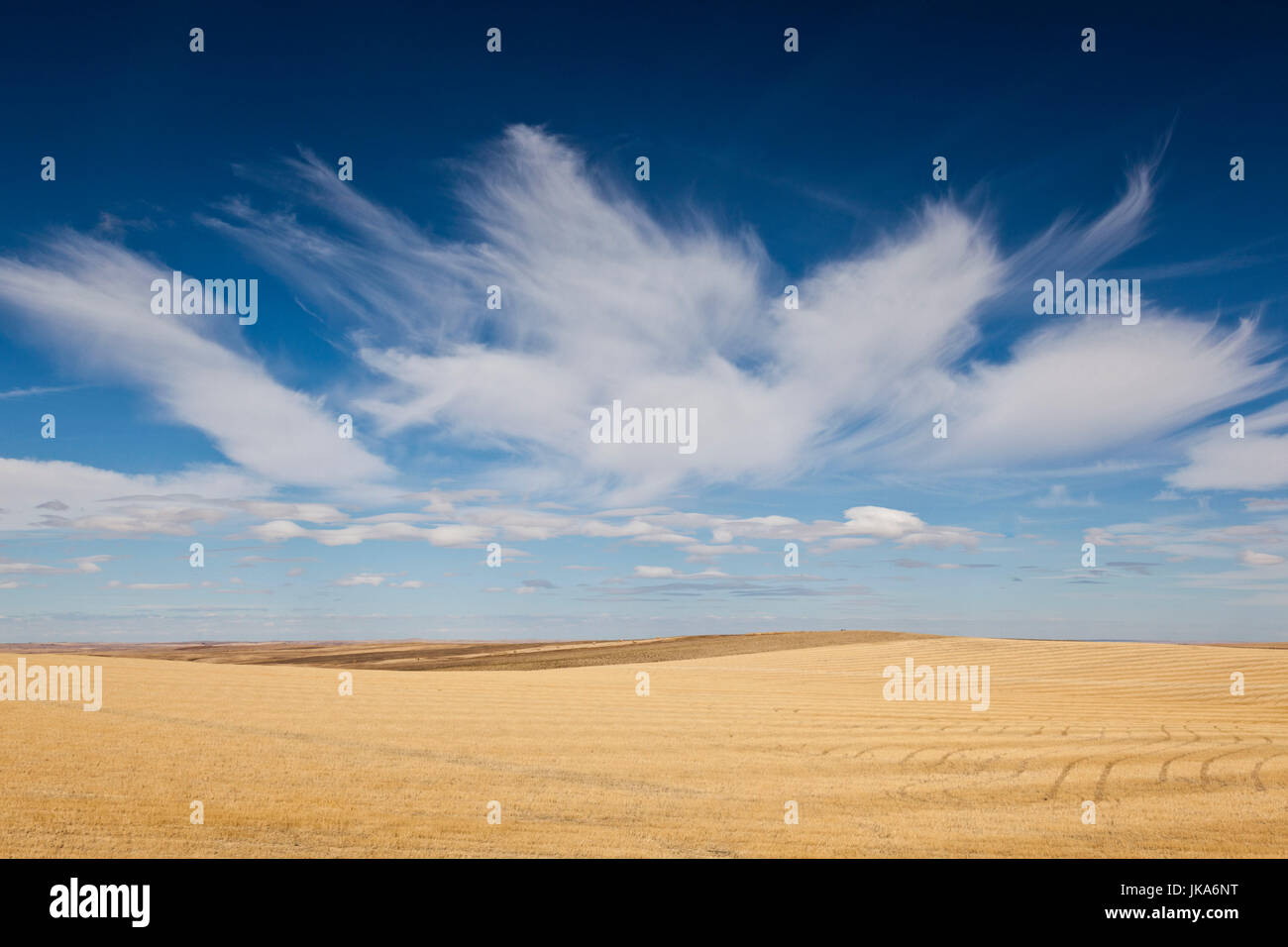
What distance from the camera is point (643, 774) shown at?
22.0m

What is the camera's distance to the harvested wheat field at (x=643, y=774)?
15258mm

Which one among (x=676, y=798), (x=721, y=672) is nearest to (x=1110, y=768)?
(x=676, y=798)

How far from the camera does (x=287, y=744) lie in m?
26.1

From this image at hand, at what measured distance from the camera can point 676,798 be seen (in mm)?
19078

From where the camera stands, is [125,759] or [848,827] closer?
[848,827]

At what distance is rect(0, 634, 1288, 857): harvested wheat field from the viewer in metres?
15.3

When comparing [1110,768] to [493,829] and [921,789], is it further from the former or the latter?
[493,829]
